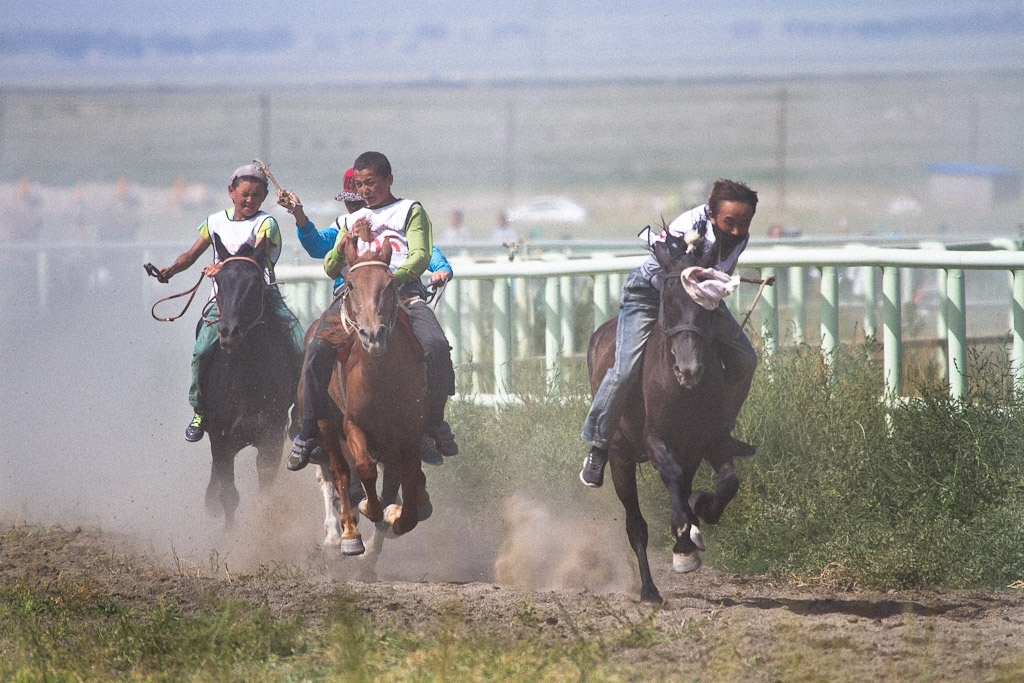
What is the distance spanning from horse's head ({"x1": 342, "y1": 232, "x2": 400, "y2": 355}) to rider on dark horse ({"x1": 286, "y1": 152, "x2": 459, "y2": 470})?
252mm

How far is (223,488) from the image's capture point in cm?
876

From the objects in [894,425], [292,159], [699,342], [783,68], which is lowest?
[894,425]

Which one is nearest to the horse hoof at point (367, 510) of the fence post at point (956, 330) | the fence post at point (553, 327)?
the fence post at point (553, 327)

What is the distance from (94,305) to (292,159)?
18.3 meters

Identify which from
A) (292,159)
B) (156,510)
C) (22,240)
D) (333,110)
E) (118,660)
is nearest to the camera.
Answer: (118,660)

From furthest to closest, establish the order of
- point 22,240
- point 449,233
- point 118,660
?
1. point 449,233
2. point 22,240
3. point 118,660

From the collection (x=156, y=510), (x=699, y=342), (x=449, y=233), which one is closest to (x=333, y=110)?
(x=449, y=233)

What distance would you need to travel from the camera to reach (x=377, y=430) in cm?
731

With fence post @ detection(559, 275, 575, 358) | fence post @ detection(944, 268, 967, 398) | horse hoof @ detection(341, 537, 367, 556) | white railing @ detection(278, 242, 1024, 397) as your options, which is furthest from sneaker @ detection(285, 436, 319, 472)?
fence post @ detection(944, 268, 967, 398)

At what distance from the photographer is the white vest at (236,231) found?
26.7 feet

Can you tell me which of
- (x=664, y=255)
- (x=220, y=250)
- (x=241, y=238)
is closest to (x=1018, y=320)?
(x=664, y=255)

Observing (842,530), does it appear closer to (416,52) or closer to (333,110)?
(333,110)

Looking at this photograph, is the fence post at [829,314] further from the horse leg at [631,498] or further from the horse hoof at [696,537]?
the horse hoof at [696,537]

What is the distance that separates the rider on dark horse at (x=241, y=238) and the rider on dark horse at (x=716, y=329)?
223 centimetres
